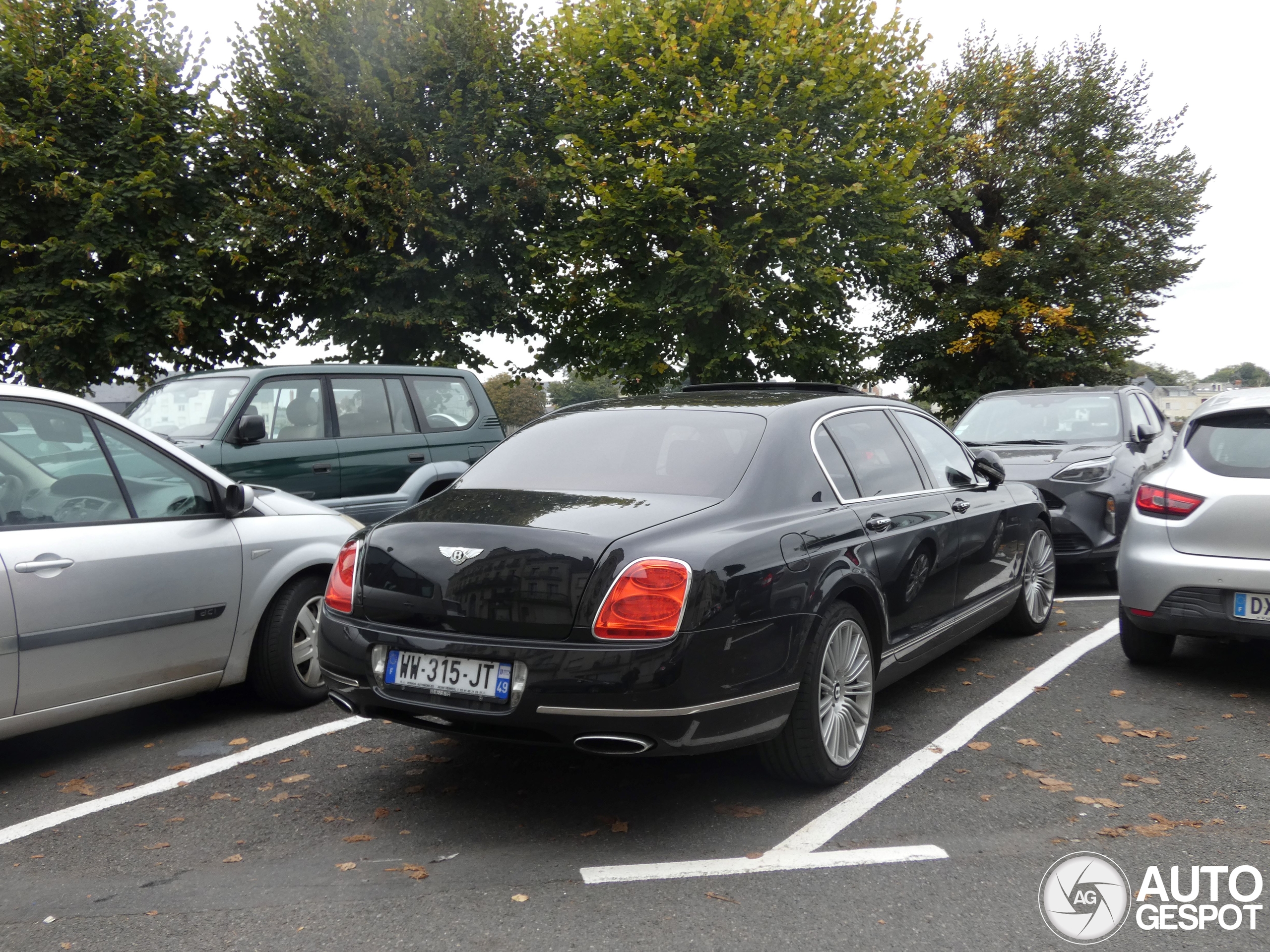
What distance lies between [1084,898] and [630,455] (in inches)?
90.0

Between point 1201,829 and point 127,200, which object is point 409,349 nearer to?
point 127,200

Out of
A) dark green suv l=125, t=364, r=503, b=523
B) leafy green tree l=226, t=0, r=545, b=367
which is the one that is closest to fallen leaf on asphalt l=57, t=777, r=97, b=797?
dark green suv l=125, t=364, r=503, b=523

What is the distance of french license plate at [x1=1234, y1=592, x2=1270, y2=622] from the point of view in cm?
509

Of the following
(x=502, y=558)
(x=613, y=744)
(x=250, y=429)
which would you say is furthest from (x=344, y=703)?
(x=250, y=429)

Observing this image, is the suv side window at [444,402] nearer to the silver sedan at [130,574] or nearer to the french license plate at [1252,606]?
the silver sedan at [130,574]

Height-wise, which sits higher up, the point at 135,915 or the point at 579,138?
the point at 579,138

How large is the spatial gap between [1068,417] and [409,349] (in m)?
→ 15.7

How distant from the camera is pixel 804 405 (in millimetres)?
4637

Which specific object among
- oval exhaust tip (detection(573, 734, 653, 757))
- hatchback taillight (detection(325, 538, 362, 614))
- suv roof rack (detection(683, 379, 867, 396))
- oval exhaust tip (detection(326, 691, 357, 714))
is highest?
suv roof rack (detection(683, 379, 867, 396))

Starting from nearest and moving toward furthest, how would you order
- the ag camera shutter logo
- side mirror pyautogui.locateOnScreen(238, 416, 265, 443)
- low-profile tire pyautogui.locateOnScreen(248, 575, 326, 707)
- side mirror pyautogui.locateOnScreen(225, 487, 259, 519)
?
1. the ag camera shutter logo
2. side mirror pyautogui.locateOnScreen(225, 487, 259, 519)
3. low-profile tire pyautogui.locateOnScreen(248, 575, 326, 707)
4. side mirror pyautogui.locateOnScreen(238, 416, 265, 443)

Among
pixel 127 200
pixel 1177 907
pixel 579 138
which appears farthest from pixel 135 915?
pixel 579 138

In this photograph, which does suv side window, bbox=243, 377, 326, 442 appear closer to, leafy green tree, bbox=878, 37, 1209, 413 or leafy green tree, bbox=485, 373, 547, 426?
leafy green tree, bbox=878, 37, 1209, 413

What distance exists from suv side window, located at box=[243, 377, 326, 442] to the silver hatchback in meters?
6.11

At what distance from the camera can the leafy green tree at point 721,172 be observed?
22000mm
